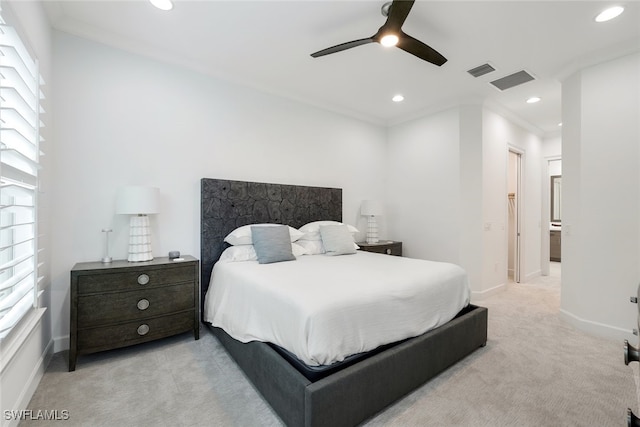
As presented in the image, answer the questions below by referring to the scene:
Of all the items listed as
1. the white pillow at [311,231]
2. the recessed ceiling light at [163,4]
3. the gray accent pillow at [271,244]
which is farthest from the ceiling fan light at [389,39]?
the white pillow at [311,231]

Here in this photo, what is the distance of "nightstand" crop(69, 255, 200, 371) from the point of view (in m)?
A: 2.13

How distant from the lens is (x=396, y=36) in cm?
207

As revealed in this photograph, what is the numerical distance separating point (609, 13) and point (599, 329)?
2.80 meters

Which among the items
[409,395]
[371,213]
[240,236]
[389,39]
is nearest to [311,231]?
[240,236]

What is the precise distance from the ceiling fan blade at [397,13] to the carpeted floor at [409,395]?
2481 mm

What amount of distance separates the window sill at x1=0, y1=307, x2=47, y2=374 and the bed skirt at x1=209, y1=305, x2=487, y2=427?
1174 millimetres

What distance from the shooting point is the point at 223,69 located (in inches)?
124

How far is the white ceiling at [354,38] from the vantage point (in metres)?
2.20

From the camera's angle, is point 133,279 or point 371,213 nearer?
point 133,279

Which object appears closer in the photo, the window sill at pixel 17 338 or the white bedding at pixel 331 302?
the window sill at pixel 17 338

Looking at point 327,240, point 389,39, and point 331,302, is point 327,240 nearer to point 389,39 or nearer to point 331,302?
point 331,302

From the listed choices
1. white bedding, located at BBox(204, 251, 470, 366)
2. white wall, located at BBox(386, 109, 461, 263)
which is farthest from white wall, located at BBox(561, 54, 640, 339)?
white bedding, located at BBox(204, 251, 470, 366)

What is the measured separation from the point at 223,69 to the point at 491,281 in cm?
448

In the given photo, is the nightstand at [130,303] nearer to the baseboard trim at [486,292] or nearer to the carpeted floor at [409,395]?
the carpeted floor at [409,395]
